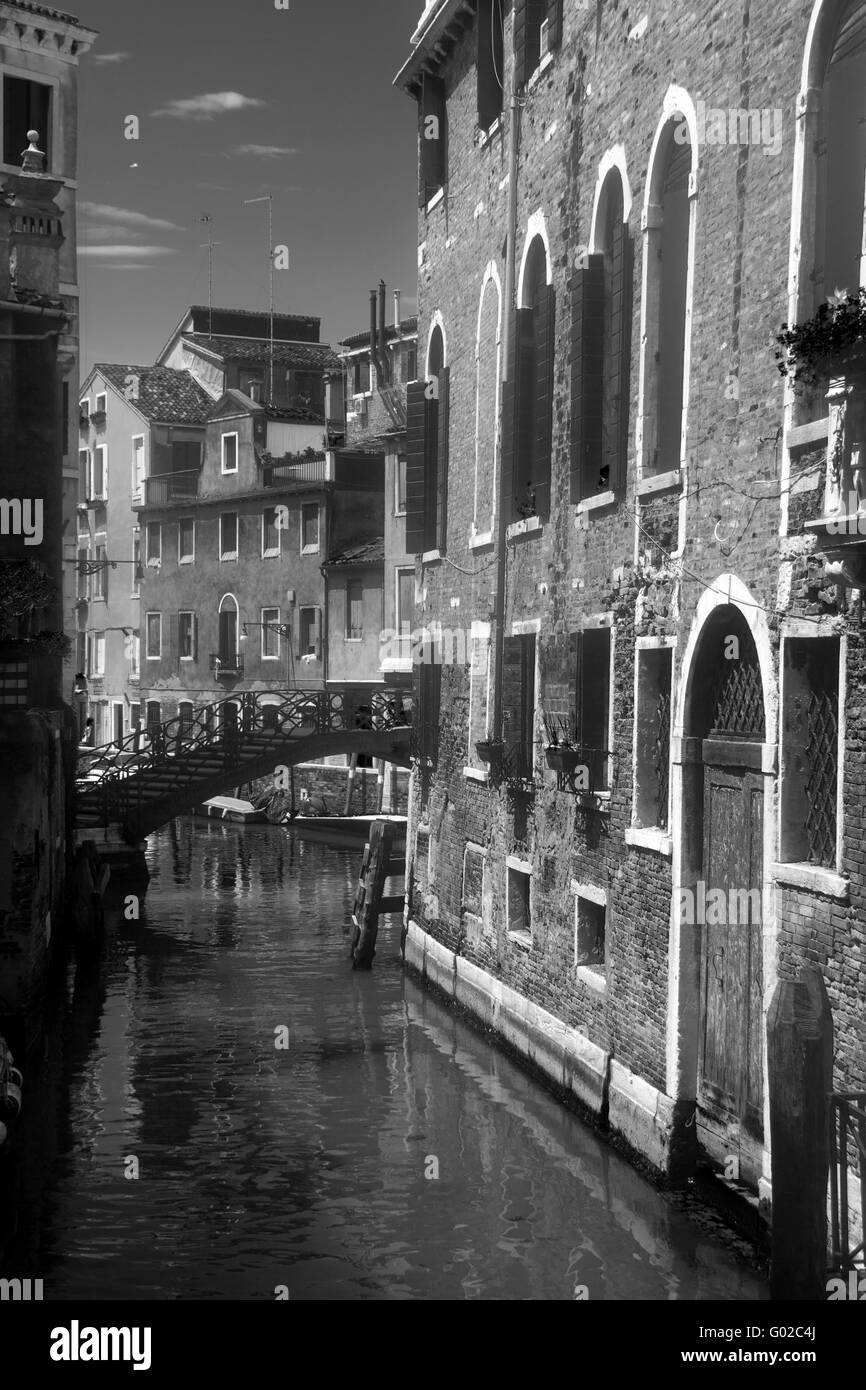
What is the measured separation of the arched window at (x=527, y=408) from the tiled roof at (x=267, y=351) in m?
29.3

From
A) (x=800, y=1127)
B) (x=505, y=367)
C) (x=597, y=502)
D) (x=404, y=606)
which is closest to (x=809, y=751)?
(x=800, y=1127)

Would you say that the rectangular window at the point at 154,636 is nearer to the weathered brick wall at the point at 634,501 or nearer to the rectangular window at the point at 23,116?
the rectangular window at the point at 23,116

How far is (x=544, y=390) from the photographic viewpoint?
1425 cm

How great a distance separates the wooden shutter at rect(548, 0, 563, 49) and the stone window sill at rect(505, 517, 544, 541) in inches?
162

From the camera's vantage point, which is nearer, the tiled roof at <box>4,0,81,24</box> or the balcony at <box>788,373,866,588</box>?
the balcony at <box>788,373,866,588</box>

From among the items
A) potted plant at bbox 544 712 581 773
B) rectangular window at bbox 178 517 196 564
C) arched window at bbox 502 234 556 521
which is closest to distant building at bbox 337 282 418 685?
rectangular window at bbox 178 517 196 564

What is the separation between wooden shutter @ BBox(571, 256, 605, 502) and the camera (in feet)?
41.4

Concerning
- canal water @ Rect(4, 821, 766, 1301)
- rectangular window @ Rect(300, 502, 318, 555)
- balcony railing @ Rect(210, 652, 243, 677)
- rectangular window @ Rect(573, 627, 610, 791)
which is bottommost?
canal water @ Rect(4, 821, 766, 1301)

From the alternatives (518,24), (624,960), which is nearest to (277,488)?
(518,24)

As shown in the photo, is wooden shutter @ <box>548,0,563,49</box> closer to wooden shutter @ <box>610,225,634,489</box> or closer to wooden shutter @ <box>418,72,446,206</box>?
wooden shutter @ <box>610,225,634,489</box>

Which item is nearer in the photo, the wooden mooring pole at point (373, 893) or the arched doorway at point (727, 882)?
the arched doorway at point (727, 882)

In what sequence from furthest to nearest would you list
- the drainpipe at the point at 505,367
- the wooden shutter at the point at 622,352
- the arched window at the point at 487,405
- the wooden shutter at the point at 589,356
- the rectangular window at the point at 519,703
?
1. the arched window at the point at 487,405
2. the drainpipe at the point at 505,367
3. the rectangular window at the point at 519,703
4. the wooden shutter at the point at 589,356
5. the wooden shutter at the point at 622,352

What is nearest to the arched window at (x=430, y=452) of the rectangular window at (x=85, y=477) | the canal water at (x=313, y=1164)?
the canal water at (x=313, y=1164)

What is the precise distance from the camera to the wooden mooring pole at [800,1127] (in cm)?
657
